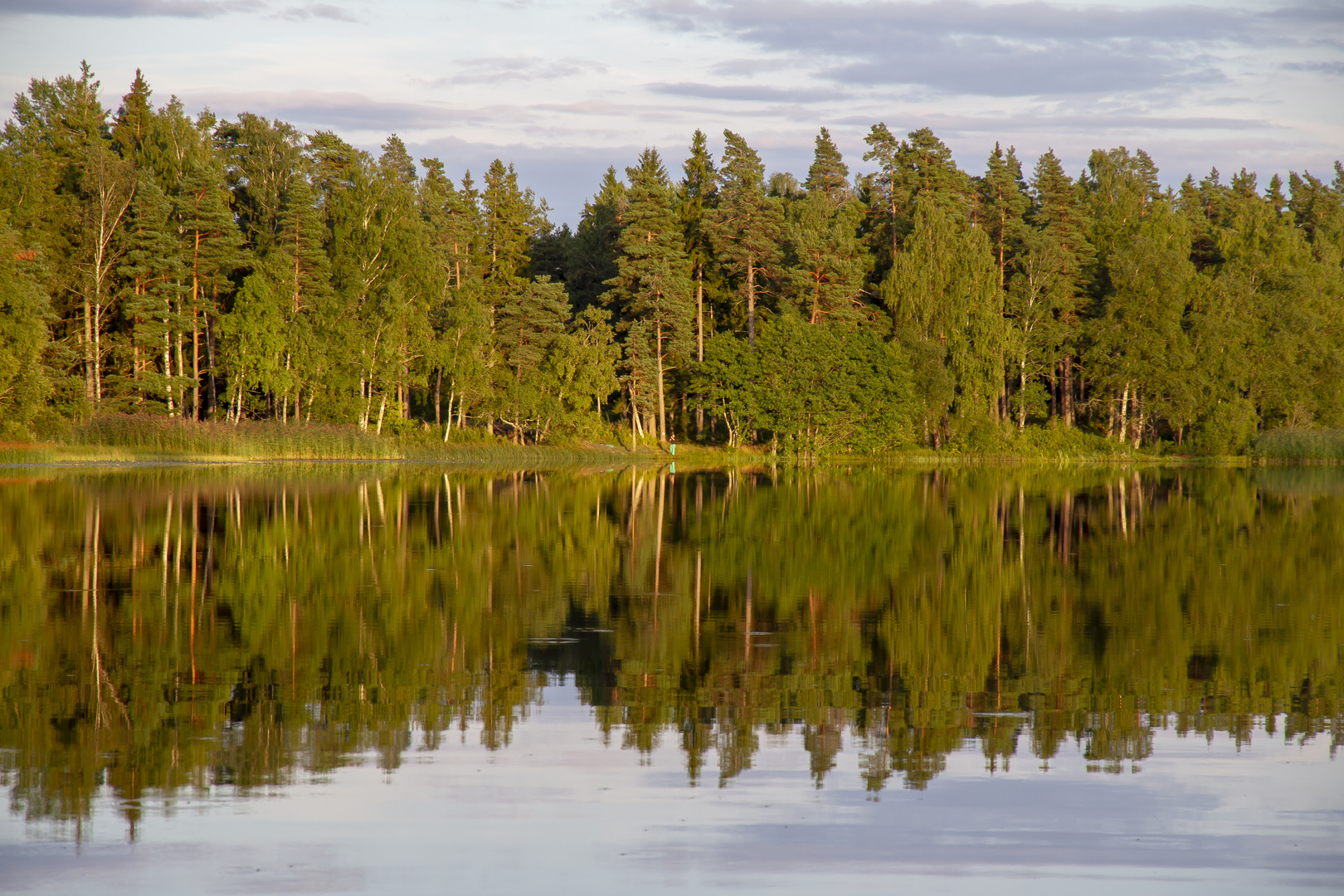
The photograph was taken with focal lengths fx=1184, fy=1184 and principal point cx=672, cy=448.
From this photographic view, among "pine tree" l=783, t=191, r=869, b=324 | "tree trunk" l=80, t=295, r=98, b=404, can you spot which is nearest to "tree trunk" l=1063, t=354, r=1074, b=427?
"pine tree" l=783, t=191, r=869, b=324

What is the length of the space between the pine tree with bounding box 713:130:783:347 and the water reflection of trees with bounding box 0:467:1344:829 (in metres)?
48.6

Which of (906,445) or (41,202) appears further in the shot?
(906,445)

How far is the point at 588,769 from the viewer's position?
711 centimetres

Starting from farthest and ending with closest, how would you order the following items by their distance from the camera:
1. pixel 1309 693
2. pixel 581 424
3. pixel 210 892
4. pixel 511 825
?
pixel 581 424 < pixel 1309 693 < pixel 511 825 < pixel 210 892

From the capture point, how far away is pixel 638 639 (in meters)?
11.2

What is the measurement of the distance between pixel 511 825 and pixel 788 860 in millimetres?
1468

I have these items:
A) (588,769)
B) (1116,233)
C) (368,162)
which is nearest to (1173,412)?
(1116,233)

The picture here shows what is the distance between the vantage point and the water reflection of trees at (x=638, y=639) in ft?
25.0

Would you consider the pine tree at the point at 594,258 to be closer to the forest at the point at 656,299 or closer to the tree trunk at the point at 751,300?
the forest at the point at 656,299

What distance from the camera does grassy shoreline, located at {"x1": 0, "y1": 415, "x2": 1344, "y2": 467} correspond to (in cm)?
4709

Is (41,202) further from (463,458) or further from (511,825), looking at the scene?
(511,825)

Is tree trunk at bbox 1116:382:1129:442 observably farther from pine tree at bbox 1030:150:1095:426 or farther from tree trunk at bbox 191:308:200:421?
tree trunk at bbox 191:308:200:421

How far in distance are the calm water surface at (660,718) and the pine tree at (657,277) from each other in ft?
163

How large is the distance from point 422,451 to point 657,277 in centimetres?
1711
